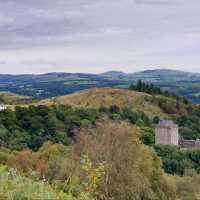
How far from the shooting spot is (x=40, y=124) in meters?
70.6

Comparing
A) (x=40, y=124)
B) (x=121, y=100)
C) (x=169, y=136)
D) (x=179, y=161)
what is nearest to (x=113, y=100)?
(x=121, y=100)

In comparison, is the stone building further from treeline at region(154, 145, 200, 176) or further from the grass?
the grass

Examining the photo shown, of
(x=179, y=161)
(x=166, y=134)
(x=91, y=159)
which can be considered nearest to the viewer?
(x=91, y=159)

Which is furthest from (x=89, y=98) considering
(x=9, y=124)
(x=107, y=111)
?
(x=9, y=124)

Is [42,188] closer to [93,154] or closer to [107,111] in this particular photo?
[93,154]

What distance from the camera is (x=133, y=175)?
25734 mm

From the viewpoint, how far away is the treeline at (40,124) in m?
62.6

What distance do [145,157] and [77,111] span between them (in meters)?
57.8

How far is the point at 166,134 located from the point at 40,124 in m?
21.9

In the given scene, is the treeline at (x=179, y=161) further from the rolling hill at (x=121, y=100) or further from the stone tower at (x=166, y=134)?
the rolling hill at (x=121, y=100)

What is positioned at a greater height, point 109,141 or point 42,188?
point 42,188

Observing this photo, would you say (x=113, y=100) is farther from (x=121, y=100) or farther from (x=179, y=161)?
(x=179, y=161)

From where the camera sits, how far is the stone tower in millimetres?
83812

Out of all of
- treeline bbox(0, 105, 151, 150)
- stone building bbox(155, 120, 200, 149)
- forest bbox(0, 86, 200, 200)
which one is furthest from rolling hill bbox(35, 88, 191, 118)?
treeline bbox(0, 105, 151, 150)
